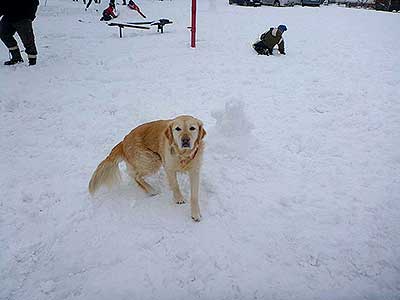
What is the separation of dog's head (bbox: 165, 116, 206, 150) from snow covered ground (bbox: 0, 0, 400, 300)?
2.51ft

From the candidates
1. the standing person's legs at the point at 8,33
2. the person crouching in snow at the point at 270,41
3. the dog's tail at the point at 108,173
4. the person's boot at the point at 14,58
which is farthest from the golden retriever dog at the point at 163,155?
the person crouching in snow at the point at 270,41

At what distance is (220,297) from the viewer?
2424 mm

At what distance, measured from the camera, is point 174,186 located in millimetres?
3236

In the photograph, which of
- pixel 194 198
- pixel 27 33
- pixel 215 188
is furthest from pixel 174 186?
pixel 27 33

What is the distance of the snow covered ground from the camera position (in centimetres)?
255

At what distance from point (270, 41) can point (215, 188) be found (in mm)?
6389

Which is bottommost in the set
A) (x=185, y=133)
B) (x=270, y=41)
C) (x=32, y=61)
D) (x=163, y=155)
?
(x=163, y=155)

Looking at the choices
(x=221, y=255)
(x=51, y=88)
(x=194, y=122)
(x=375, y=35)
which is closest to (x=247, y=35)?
(x=375, y=35)

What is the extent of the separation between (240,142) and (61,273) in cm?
274

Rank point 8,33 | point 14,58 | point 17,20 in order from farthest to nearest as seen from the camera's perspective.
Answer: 1. point 14,58
2. point 8,33
3. point 17,20

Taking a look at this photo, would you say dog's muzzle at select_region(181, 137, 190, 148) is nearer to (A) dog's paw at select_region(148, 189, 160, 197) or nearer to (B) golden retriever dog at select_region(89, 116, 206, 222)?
(B) golden retriever dog at select_region(89, 116, 206, 222)

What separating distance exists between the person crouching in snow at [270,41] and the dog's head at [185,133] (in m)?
6.52

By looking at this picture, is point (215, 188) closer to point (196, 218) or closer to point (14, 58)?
point (196, 218)

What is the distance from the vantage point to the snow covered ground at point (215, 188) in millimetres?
2555
